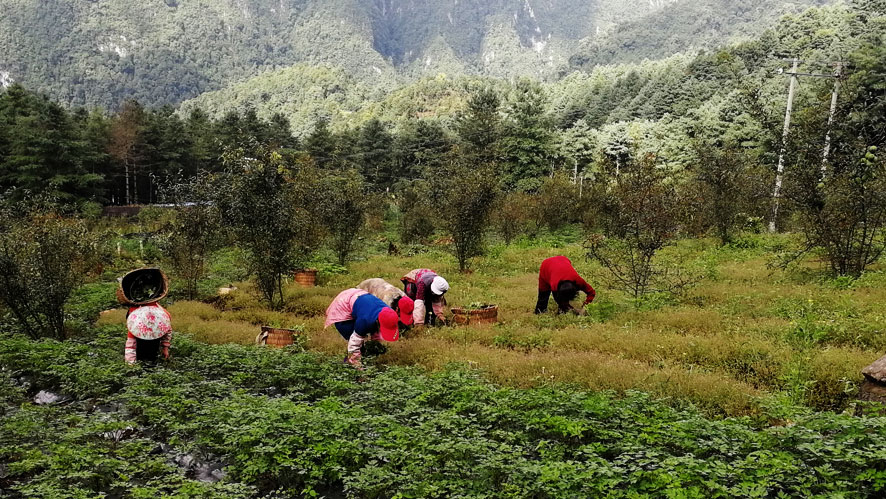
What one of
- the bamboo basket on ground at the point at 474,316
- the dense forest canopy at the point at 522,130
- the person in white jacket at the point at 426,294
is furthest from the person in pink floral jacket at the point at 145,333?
the dense forest canopy at the point at 522,130

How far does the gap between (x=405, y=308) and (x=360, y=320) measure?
103cm

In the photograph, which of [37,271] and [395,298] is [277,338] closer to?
[395,298]

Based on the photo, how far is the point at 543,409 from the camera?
19.3 feet

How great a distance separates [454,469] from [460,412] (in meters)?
1.57

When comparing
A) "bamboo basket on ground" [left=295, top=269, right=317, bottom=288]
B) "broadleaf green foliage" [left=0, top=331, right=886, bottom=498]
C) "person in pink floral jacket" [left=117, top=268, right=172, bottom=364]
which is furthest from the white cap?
"bamboo basket on ground" [left=295, top=269, right=317, bottom=288]

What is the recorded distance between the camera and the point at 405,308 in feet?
30.1

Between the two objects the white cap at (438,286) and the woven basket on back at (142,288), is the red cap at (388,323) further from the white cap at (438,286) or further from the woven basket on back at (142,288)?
the woven basket on back at (142,288)

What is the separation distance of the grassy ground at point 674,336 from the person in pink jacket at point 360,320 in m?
Result: 0.72

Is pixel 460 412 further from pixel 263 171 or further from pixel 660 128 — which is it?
pixel 660 128

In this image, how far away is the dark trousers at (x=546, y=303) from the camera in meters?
11.6

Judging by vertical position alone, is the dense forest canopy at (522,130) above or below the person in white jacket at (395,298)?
above

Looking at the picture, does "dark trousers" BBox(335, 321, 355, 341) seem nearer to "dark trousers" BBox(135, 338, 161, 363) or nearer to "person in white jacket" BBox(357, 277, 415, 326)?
"person in white jacket" BBox(357, 277, 415, 326)

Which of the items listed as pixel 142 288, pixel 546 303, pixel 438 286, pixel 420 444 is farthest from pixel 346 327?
pixel 546 303

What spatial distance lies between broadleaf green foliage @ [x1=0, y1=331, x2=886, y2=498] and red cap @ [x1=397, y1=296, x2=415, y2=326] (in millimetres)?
1830
